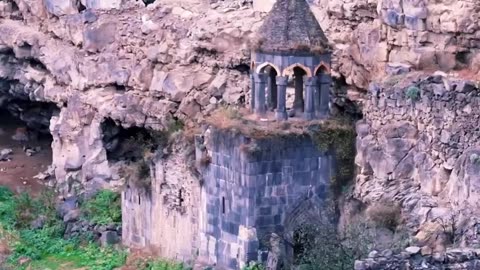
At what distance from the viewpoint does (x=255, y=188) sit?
17.7 m

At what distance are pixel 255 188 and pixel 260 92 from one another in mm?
1655

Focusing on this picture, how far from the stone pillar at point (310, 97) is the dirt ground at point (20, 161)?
8243 millimetres

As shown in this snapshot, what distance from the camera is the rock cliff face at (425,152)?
15938 mm

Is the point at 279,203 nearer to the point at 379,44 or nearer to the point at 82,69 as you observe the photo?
the point at 379,44

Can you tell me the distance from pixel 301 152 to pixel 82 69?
25.3 feet

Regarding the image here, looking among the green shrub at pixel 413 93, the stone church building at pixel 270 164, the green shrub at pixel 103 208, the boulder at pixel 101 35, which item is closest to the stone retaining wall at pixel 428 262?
the green shrub at pixel 413 93

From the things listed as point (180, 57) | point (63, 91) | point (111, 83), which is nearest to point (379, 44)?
point (180, 57)

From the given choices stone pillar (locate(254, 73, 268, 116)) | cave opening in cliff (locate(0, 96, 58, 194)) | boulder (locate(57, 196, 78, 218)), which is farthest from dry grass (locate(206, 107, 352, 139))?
cave opening in cliff (locate(0, 96, 58, 194))

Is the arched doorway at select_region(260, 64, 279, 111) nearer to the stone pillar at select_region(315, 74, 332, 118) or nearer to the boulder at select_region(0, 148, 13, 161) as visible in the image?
the stone pillar at select_region(315, 74, 332, 118)

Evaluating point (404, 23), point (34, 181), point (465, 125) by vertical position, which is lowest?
point (34, 181)

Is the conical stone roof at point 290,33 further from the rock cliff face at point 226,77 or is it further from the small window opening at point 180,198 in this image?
the small window opening at point 180,198

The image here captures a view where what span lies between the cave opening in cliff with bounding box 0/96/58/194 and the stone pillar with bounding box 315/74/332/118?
8447 millimetres

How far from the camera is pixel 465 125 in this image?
1620cm

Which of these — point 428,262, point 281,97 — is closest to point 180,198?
point 281,97
